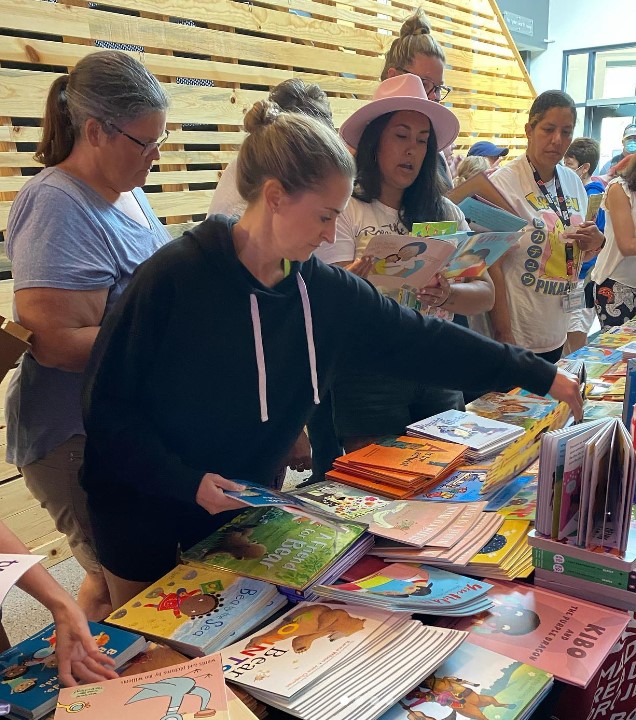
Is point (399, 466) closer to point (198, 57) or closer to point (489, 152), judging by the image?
point (198, 57)

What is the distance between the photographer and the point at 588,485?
49.9 inches

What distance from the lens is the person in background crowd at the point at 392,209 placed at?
6.93 ft

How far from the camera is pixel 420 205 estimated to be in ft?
7.53

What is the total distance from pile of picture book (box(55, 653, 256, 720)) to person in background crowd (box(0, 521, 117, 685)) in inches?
1.3

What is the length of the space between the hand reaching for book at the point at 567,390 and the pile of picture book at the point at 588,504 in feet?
1.46

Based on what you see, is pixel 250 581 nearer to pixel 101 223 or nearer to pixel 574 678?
pixel 574 678

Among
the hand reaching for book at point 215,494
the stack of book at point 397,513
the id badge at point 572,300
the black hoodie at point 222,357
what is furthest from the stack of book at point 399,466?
the id badge at point 572,300

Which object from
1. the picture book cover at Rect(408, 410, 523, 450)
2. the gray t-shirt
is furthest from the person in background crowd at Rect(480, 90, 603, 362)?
the gray t-shirt

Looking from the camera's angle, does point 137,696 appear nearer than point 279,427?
Yes

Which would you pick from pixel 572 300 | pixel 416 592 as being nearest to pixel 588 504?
pixel 416 592

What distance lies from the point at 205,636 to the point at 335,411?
3.72 ft

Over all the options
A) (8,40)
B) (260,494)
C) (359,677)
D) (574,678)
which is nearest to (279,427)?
(260,494)

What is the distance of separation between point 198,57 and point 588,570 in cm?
397

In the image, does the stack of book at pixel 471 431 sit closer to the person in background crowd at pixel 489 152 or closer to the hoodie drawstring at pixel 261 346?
the hoodie drawstring at pixel 261 346
